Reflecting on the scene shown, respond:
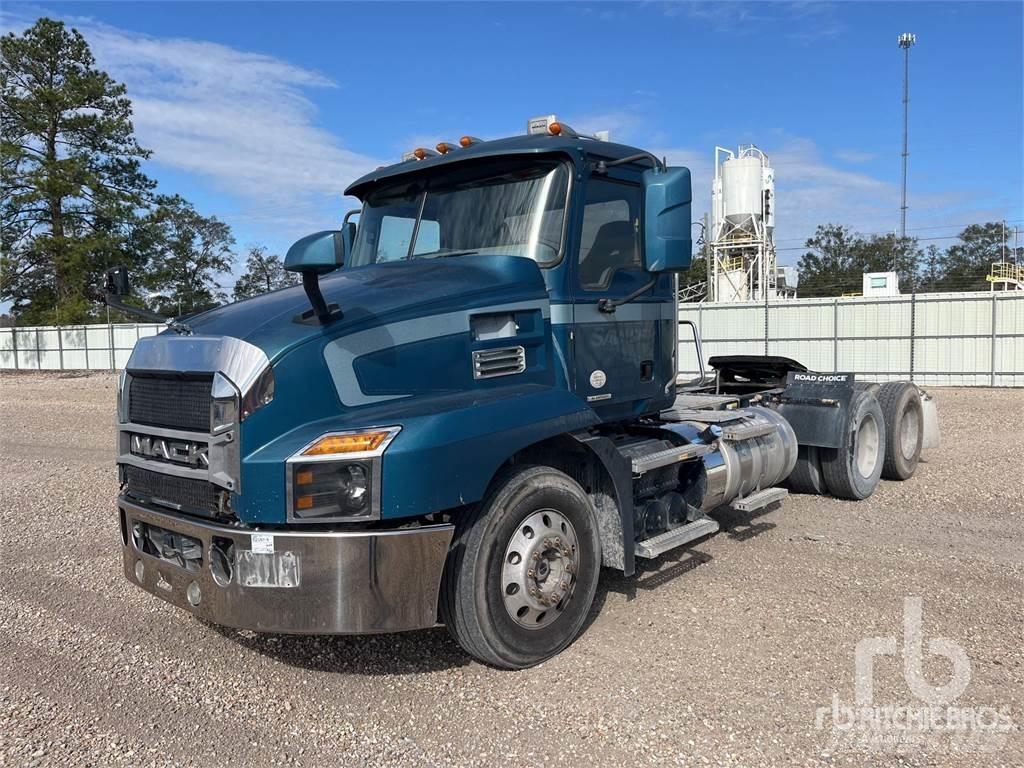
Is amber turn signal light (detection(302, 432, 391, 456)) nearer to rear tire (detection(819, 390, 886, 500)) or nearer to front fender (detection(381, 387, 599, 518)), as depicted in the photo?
front fender (detection(381, 387, 599, 518))

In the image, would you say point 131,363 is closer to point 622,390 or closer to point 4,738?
point 4,738

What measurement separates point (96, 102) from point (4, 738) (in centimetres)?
3744

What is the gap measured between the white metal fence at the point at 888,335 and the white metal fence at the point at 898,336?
0.07ft

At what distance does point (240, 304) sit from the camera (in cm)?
427

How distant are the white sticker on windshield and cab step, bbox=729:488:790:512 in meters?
3.64

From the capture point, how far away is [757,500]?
5906 millimetres

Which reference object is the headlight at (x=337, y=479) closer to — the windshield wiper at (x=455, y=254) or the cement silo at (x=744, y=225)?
the windshield wiper at (x=455, y=254)

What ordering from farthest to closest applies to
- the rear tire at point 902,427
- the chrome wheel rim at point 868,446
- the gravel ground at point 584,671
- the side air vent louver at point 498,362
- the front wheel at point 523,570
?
the rear tire at point 902,427
the chrome wheel rim at point 868,446
the side air vent louver at point 498,362
the front wheel at point 523,570
the gravel ground at point 584,671

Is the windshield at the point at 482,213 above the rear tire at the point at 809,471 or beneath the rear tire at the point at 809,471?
above

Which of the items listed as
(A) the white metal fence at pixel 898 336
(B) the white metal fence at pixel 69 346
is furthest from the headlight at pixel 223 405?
(B) the white metal fence at pixel 69 346

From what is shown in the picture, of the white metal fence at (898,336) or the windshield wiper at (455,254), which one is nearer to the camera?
the windshield wiper at (455,254)

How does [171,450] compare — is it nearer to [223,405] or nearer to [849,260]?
[223,405]

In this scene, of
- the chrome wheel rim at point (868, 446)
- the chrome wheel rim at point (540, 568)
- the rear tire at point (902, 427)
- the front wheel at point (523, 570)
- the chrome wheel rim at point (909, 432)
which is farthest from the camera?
the chrome wheel rim at point (909, 432)

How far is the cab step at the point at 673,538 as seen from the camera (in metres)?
4.64
